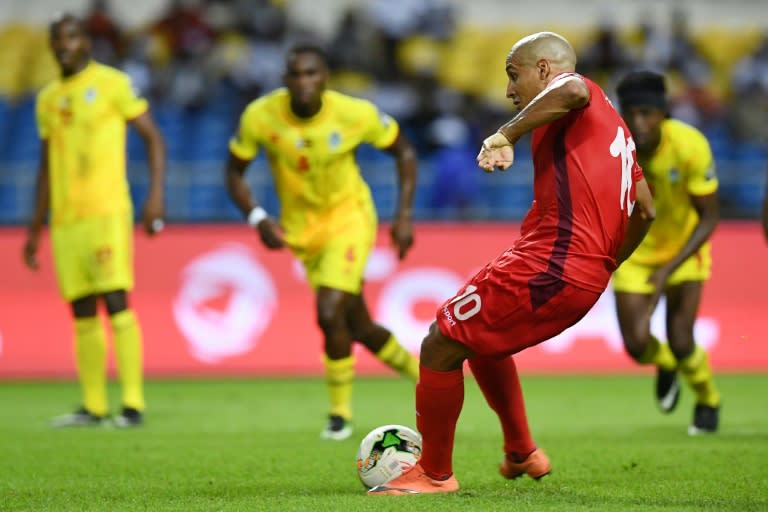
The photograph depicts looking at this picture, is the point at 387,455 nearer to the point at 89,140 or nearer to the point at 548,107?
the point at 548,107

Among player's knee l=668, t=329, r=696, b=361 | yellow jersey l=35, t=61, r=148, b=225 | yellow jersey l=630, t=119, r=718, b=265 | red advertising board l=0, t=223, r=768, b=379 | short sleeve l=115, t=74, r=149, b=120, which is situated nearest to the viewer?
yellow jersey l=630, t=119, r=718, b=265

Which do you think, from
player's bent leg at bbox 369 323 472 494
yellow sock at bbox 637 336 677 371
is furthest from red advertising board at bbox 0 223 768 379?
player's bent leg at bbox 369 323 472 494

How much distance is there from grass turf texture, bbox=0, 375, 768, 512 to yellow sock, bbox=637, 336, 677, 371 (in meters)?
0.44

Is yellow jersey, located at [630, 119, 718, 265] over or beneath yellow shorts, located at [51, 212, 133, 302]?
over

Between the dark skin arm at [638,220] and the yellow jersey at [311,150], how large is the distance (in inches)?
130

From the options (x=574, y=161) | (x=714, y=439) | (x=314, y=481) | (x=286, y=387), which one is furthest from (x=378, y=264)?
(x=574, y=161)

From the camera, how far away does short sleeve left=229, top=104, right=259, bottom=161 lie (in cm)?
945

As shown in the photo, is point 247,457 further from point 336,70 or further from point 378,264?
point 336,70

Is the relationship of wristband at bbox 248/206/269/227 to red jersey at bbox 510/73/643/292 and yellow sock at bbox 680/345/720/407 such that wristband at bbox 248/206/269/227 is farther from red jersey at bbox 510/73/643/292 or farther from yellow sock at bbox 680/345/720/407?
red jersey at bbox 510/73/643/292

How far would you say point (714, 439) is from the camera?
866cm

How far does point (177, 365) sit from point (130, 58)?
7.46 metres

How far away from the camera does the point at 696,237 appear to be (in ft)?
29.9

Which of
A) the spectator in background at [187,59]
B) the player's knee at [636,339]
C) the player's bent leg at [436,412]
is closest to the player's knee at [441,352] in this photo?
the player's bent leg at [436,412]

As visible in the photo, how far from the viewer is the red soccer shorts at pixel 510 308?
579 cm
